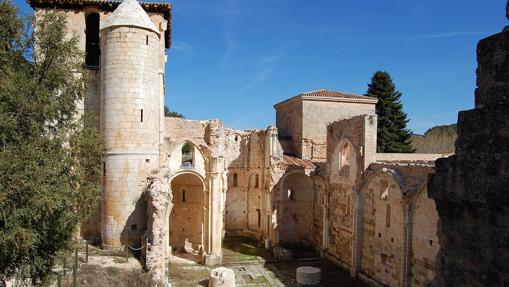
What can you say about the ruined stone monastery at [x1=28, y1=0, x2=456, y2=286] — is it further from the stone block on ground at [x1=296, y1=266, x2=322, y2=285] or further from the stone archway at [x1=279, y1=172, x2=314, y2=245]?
the stone block on ground at [x1=296, y1=266, x2=322, y2=285]

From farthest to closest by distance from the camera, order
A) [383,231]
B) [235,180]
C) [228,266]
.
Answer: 1. [235,180]
2. [228,266]
3. [383,231]

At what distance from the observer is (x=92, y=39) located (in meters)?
19.3

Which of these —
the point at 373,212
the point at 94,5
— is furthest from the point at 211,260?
the point at 94,5

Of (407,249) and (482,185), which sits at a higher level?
(482,185)

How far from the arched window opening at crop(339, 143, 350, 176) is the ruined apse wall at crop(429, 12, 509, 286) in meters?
16.4

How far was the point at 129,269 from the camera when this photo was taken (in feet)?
44.7

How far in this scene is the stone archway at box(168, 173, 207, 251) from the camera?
2178 centimetres

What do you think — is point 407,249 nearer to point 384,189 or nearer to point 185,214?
point 384,189

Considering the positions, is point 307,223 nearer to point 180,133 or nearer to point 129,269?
point 180,133

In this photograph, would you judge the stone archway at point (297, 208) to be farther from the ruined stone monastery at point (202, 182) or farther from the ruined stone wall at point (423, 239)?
the ruined stone wall at point (423, 239)

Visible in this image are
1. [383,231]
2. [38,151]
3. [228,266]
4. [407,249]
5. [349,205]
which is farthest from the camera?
[228,266]

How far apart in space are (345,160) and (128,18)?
12.4m

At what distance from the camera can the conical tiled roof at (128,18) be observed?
53.6ft

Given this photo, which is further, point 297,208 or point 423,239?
point 297,208
